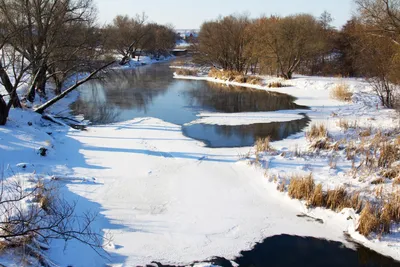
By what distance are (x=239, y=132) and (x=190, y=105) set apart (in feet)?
18.7

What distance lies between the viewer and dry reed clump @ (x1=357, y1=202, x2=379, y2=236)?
5.25 metres

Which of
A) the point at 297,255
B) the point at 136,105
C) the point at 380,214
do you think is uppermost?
the point at 136,105

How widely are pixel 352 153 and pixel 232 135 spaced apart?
398 cm

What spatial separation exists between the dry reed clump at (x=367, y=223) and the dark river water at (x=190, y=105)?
493cm

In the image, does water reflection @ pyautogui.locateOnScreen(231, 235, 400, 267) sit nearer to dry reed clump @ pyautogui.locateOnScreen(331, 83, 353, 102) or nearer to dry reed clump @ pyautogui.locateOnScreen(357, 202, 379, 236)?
dry reed clump @ pyautogui.locateOnScreen(357, 202, 379, 236)

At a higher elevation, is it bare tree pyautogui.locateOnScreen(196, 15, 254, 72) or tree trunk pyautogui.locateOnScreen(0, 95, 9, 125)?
bare tree pyautogui.locateOnScreen(196, 15, 254, 72)

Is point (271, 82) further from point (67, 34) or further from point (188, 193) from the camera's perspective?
point (188, 193)

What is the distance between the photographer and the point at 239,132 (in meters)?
11.6

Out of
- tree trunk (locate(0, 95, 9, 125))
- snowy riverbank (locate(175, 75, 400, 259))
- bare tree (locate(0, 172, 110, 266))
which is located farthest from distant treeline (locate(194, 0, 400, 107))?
tree trunk (locate(0, 95, 9, 125))

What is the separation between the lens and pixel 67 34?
53.2 ft

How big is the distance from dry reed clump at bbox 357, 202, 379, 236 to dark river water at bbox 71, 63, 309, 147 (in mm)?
4928

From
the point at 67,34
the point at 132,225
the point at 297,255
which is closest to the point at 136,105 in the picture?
the point at 67,34

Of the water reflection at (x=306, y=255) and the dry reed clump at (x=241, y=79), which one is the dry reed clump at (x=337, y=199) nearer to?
the water reflection at (x=306, y=255)

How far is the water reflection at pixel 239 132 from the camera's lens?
34.3 feet
